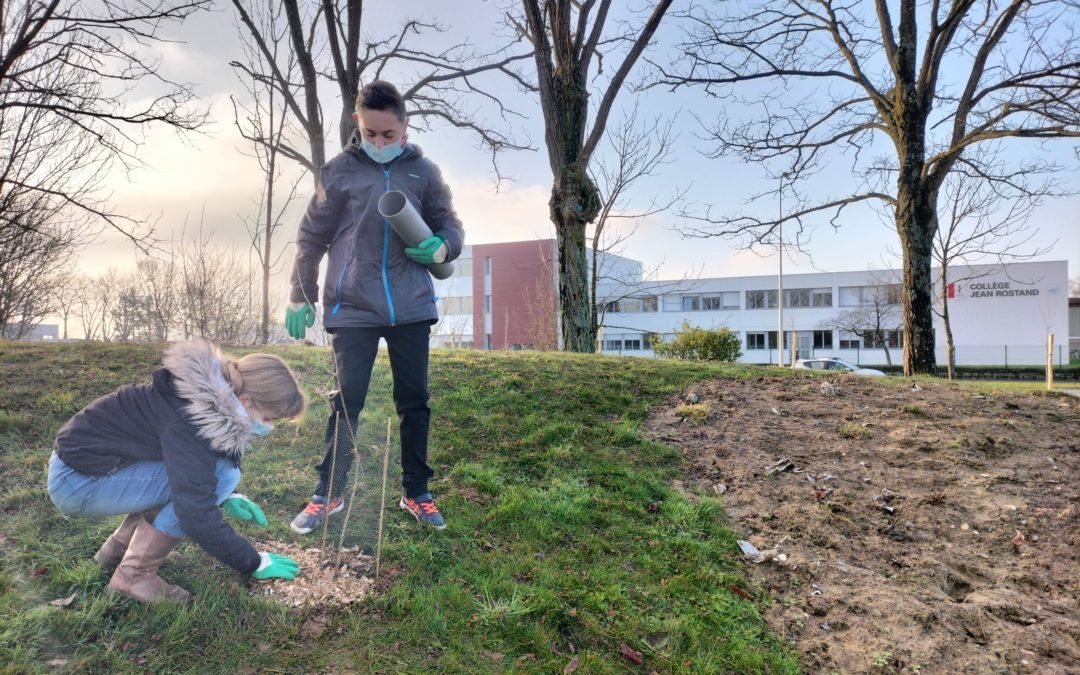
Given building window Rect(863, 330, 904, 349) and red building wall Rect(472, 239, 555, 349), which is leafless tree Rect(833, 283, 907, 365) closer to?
building window Rect(863, 330, 904, 349)

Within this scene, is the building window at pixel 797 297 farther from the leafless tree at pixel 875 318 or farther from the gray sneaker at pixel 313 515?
the gray sneaker at pixel 313 515

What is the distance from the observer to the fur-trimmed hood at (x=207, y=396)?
214 cm

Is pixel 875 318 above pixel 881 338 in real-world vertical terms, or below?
above

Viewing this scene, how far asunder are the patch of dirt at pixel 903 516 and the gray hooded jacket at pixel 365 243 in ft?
7.85

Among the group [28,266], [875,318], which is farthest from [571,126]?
[875,318]

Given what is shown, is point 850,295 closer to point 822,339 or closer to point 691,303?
point 822,339

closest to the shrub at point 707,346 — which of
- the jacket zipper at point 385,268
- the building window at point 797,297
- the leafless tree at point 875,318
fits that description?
the jacket zipper at point 385,268

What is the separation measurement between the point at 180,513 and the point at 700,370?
603cm

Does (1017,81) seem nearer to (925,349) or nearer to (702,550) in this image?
(925,349)

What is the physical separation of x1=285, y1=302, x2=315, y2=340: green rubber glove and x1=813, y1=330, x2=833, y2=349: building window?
1621 inches

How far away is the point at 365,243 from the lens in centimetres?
279

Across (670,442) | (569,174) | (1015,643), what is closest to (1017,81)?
(569,174)

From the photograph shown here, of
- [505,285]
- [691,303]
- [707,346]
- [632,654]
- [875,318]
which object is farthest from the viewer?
[691,303]

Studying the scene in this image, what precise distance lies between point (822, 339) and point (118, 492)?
42.3 m
